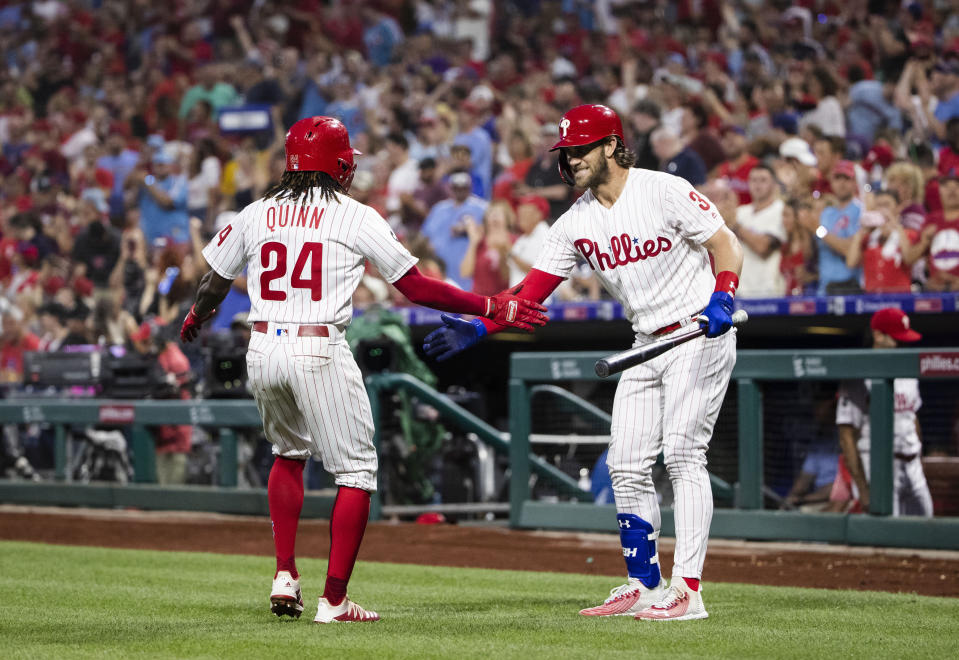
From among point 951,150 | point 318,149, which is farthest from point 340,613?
point 951,150

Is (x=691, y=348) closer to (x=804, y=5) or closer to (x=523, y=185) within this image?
(x=523, y=185)

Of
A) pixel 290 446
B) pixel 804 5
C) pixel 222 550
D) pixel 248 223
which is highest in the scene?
pixel 804 5

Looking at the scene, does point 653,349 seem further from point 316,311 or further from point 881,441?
point 881,441

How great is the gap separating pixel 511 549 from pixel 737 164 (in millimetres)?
4870

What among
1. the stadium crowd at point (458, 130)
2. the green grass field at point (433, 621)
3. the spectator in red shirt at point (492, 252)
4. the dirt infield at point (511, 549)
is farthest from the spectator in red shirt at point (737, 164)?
the green grass field at point (433, 621)

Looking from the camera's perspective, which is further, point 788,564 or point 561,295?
point 561,295

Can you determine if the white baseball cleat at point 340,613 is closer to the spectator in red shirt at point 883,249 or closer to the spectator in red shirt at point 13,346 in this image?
the spectator in red shirt at point 883,249

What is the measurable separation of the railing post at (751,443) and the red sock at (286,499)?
4157 mm

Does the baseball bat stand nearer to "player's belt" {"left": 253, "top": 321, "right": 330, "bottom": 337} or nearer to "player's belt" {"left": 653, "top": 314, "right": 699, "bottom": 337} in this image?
"player's belt" {"left": 653, "top": 314, "right": 699, "bottom": 337}

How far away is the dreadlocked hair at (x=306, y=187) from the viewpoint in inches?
210

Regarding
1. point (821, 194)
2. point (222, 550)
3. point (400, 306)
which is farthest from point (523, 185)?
point (222, 550)

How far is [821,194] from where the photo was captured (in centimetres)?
1106

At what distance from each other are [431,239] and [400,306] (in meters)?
1.07

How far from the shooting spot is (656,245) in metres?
5.56
